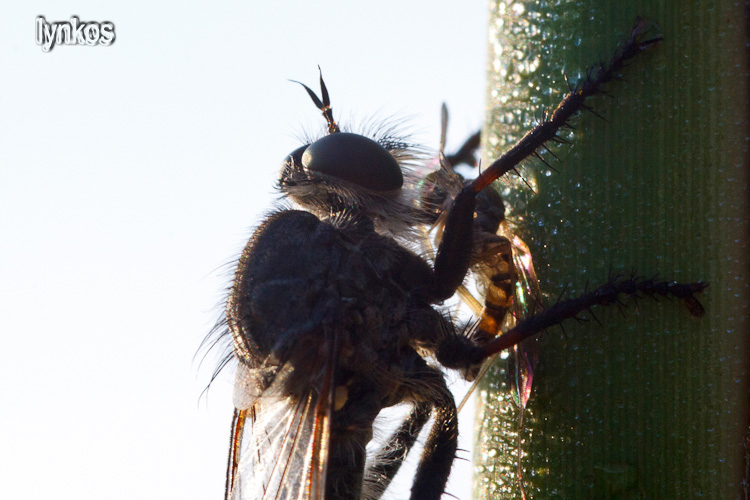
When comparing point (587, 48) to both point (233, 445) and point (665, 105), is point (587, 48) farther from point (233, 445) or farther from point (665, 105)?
point (233, 445)

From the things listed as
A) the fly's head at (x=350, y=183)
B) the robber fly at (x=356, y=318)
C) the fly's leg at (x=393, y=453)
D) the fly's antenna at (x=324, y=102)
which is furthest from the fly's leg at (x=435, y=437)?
the fly's antenna at (x=324, y=102)

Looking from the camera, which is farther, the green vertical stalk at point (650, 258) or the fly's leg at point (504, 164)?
the fly's leg at point (504, 164)

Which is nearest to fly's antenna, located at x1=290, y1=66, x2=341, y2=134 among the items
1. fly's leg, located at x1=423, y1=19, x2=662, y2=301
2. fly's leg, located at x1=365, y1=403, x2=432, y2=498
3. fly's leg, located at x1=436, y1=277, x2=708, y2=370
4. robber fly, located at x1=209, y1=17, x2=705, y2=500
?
robber fly, located at x1=209, y1=17, x2=705, y2=500

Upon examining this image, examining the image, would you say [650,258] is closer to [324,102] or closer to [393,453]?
[393,453]

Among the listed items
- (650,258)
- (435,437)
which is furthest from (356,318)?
(650,258)

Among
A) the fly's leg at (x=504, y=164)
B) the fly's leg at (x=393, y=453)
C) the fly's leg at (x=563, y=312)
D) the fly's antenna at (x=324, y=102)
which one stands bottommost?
the fly's leg at (x=393, y=453)

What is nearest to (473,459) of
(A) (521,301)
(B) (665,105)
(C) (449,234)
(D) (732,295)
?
(A) (521,301)

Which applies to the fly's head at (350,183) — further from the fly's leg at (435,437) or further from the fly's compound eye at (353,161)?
the fly's leg at (435,437)
